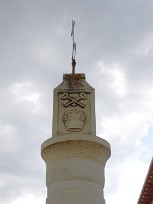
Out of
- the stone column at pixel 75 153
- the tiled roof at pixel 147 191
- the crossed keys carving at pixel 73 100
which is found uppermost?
the tiled roof at pixel 147 191

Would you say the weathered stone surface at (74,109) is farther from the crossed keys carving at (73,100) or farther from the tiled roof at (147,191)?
the tiled roof at (147,191)

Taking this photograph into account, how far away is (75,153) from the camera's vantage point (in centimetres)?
603

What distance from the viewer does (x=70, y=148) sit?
604 centimetres

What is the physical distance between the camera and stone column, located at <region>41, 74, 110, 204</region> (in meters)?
5.80

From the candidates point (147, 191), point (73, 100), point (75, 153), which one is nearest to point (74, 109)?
point (73, 100)

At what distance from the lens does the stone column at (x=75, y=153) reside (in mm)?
5797

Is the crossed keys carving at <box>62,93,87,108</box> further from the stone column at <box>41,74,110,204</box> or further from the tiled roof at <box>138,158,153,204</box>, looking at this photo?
the tiled roof at <box>138,158,153,204</box>

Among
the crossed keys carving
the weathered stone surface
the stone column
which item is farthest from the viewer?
the crossed keys carving

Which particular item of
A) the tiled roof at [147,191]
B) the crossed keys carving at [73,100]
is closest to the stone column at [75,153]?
the crossed keys carving at [73,100]

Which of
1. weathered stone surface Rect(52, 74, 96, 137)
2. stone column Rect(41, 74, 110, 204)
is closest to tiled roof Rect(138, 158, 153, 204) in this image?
weathered stone surface Rect(52, 74, 96, 137)

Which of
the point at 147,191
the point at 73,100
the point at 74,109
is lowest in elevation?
the point at 74,109

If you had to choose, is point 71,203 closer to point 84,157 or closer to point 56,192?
point 56,192

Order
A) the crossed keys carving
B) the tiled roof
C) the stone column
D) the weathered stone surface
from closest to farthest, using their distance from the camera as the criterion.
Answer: the stone column → the weathered stone surface → the crossed keys carving → the tiled roof

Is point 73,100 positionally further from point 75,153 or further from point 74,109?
point 75,153
